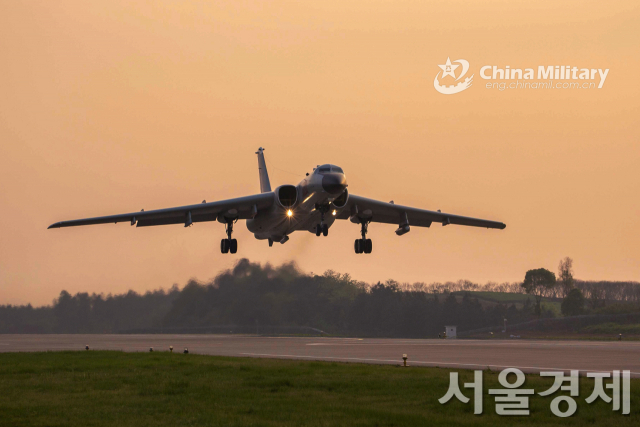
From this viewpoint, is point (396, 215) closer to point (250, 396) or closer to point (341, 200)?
point (341, 200)

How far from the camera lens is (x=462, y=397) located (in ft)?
58.5

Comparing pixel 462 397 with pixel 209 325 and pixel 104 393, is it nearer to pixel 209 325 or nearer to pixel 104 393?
pixel 104 393

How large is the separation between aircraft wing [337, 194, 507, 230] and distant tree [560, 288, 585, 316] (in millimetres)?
87515

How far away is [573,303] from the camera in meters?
128

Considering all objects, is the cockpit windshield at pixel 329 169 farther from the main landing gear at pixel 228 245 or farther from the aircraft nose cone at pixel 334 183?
the main landing gear at pixel 228 245

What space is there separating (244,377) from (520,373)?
345 inches

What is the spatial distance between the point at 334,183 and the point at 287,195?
517cm

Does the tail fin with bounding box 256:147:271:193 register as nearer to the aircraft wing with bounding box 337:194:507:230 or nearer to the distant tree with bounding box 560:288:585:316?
the aircraft wing with bounding box 337:194:507:230

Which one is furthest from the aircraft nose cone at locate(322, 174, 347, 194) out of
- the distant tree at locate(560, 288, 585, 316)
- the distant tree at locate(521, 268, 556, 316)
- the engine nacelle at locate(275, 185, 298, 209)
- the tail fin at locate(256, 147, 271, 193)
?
the distant tree at locate(521, 268, 556, 316)

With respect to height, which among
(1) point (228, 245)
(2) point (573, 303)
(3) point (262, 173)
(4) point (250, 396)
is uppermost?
(3) point (262, 173)

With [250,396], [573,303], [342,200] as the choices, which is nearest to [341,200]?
[342,200]

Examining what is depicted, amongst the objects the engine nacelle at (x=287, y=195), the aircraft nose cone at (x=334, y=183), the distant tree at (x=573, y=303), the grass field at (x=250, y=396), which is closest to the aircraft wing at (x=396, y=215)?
the engine nacelle at (x=287, y=195)

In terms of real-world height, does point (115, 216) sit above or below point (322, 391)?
above

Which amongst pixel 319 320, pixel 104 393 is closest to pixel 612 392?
pixel 104 393
